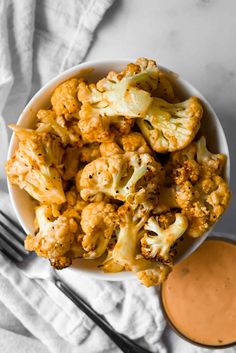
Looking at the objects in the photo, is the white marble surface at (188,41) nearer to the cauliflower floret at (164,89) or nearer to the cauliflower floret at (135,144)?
the cauliflower floret at (164,89)

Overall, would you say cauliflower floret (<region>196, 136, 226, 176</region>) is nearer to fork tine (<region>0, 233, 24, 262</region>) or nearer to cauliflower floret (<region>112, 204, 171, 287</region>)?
cauliflower floret (<region>112, 204, 171, 287</region>)

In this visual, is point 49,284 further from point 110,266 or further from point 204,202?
point 204,202

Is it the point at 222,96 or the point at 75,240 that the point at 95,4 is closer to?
the point at 222,96

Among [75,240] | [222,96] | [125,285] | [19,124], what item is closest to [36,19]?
[19,124]

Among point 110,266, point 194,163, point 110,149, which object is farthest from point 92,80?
point 110,266

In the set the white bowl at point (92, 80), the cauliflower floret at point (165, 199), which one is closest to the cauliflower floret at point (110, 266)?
the white bowl at point (92, 80)
